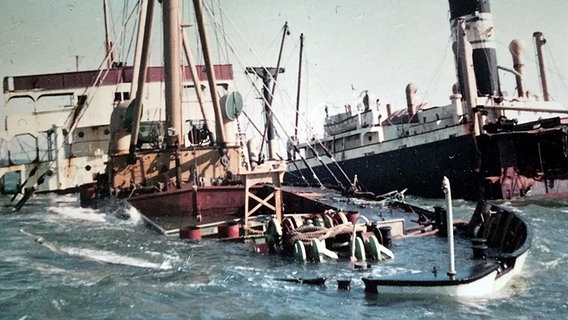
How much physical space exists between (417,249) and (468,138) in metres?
17.4

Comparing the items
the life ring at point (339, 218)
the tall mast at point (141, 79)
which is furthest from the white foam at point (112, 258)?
the tall mast at point (141, 79)

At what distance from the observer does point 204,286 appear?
902cm

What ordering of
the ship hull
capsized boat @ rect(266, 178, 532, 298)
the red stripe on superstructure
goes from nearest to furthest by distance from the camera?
capsized boat @ rect(266, 178, 532, 298), the ship hull, the red stripe on superstructure

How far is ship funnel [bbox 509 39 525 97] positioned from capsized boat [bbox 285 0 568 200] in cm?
8

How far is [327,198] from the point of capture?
22328 millimetres

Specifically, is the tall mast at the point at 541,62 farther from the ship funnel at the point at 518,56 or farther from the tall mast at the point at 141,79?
the tall mast at the point at 141,79

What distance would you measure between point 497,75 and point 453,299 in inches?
1366

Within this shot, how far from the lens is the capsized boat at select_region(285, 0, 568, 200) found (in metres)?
25.7

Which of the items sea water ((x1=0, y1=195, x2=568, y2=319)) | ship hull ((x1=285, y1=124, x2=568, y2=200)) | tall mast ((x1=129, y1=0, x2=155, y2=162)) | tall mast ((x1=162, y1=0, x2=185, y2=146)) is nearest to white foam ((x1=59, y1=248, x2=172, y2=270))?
sea water ((x1=0, y1=195, x2=568, y2=319))

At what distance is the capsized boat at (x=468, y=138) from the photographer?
84.2 feet

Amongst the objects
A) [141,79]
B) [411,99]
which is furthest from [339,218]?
[411,99]

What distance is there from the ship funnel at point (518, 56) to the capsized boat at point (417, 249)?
2677 cm

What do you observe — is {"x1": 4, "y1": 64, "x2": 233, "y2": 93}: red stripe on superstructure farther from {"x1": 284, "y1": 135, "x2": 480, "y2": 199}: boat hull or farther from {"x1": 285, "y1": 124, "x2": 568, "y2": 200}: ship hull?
{"x1": 285, "y1": 124, "x2": 568, "y2": 200}: ship hull

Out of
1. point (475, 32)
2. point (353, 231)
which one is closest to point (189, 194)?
point (353, 231)
